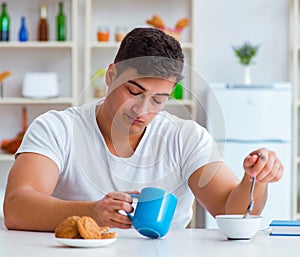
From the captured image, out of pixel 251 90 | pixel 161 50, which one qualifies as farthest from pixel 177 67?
pixel 251 90

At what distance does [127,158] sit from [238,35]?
3.87 meters

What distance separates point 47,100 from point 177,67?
12.2 feet

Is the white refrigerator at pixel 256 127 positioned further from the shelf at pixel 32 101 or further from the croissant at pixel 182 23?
the shelf at pixel 32 101

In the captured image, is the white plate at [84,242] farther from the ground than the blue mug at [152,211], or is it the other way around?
the blue mug at [152,211]

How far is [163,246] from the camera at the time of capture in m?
1.56

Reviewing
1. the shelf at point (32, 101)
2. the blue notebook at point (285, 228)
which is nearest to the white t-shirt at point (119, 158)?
the blue notebook at point (285, 228)

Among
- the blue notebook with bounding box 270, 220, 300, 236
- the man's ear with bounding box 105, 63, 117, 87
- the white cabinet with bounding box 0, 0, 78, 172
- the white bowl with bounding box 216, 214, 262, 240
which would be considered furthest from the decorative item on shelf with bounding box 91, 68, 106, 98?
the white cabinet with bounding box 0, 0, 78, 172

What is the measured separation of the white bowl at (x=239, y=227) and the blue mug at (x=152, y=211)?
130mm

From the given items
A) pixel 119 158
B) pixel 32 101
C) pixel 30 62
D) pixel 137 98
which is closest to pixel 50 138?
pixel 119 158

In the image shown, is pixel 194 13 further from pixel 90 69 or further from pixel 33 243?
pixel 33 243

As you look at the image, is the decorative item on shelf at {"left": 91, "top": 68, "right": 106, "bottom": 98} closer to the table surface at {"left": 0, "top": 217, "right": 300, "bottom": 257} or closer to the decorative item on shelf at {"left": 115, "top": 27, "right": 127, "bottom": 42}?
the table surface at {"left": 0, "top": 217, "right": 300, "bottom": 257}

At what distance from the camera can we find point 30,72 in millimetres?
5344

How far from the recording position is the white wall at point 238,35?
5.38 m

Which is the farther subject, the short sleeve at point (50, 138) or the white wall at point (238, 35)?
the white wall at point (238, 35)
